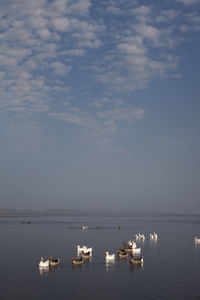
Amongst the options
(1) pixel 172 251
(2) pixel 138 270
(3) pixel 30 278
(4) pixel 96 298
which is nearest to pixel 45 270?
(3) pixel 30 278

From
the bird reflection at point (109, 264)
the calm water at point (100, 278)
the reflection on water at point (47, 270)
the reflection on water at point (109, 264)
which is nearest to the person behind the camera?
the calm water at point (100, 278)

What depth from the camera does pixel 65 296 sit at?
27828 millimetres

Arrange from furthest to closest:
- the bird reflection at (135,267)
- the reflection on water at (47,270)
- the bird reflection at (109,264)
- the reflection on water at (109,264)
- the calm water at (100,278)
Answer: the bird reflection at (109,264) < the reflection on water at (109,264) < the bird reflection at (135,267) < the reflection on water at (47,270) < the calm water at (100,278)

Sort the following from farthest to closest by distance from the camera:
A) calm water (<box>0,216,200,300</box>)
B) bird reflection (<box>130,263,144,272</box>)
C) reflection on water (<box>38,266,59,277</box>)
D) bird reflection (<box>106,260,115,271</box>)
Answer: bird reflection (<box>106,260,115,271</box>), bird reflection (<box>130,263,144,272</box>), reflection on water (<box>38,266,59,277</box>), calm water (<box>0,216,200,300</box>)

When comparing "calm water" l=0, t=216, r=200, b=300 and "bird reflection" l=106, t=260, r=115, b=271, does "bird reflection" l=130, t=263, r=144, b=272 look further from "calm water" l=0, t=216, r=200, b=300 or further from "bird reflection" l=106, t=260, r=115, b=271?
"bird reflection" l=106, t=260, r=115, b=271

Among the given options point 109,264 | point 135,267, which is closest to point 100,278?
point 135,267

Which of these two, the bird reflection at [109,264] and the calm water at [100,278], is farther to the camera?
the bird reflection at [109,264]

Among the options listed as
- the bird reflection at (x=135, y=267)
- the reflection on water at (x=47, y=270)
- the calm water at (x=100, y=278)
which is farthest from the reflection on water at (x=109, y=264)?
the reflection on water at (x=47, y=270)

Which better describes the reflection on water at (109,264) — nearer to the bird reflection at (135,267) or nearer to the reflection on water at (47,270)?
the bird reflection at (135,267)

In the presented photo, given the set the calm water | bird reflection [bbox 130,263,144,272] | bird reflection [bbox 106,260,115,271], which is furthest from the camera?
bird reflection [bbox 106,260,115,271]

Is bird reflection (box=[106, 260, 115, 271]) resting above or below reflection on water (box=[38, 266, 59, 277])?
above

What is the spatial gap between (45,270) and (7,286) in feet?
25.7

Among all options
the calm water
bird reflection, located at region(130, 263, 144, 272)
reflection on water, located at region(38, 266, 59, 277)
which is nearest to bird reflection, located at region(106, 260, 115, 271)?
the calm water

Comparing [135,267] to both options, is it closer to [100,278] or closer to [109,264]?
[109,264]
